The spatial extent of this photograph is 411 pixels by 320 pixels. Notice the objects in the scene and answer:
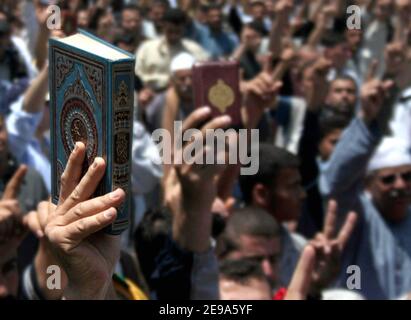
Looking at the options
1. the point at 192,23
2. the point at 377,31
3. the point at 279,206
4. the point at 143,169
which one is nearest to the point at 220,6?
the point at 192,23

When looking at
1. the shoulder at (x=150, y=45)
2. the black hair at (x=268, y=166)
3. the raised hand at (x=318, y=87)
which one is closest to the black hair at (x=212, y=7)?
the shoulder at (x=150, y=45)

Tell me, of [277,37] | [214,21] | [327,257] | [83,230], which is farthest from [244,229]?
[214,21]

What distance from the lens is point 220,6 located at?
8867mm

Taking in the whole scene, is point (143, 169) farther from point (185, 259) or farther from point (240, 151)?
point (185, 259)

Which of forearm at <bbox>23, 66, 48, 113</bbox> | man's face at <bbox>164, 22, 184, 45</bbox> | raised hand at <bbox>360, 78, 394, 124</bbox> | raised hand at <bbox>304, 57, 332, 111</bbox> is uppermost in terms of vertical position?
man's face at <bbox>164, 22, 184, 45</bbox>

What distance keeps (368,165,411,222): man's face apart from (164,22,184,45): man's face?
10.4 feet

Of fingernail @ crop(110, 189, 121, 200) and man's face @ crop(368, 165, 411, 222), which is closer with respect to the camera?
fingernail @ crop(110, 189, 121, 200)

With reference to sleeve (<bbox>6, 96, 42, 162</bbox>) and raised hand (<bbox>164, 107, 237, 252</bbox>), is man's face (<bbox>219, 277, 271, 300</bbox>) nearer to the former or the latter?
raised hand (<bbox>164, 107, 237, 252</bbox>)

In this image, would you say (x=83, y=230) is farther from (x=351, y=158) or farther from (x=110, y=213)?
(x=351, y=158)

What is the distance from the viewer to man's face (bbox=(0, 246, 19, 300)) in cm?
281

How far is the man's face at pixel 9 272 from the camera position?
2.81 meters

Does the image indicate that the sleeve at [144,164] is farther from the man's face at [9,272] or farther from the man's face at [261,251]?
the man's face at [9,272]

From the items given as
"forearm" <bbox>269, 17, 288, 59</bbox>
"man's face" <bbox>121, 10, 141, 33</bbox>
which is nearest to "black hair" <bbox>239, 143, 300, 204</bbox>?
"forearm" <bbox>269, 17, 288, 59</bbox>

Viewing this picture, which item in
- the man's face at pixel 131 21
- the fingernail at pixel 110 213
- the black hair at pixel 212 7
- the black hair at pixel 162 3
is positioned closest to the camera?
the fingernail at pixel 110 213
